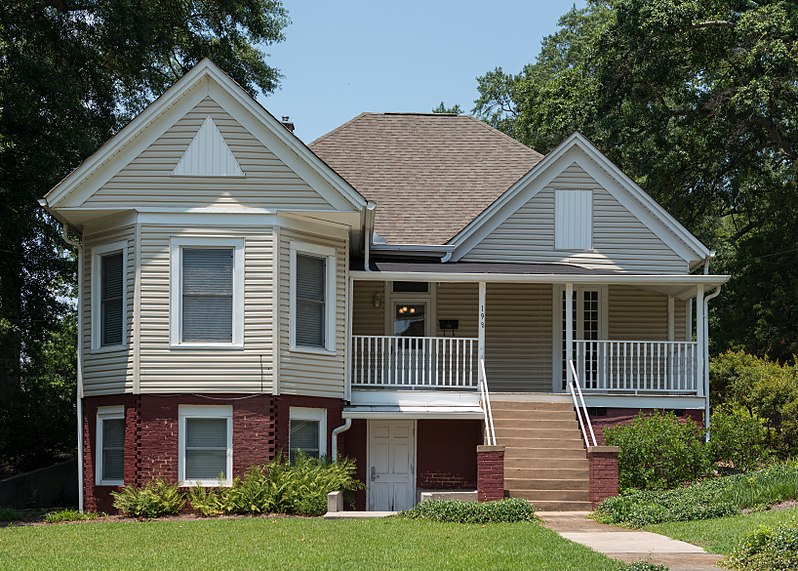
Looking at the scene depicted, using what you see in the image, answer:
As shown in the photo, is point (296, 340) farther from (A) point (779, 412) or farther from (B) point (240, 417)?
(A) point (779, 412)

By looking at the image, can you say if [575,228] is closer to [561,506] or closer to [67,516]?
[561,506]

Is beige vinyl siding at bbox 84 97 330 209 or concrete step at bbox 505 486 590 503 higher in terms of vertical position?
beige vinyl siding at bbox 84 97 330 209

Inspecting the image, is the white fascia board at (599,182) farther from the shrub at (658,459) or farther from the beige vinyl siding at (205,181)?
the shrub at (658,459)

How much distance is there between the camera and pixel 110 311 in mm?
20562

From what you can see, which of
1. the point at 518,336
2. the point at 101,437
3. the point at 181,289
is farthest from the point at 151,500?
the point at 518,336

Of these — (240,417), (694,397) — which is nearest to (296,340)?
(240,417)

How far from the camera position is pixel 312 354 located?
2055cm

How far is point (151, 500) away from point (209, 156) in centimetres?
587

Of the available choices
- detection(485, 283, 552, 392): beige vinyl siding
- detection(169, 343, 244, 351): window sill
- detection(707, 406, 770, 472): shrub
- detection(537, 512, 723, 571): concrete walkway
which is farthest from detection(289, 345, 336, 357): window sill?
detection(707, 406, 770, 472): shrub

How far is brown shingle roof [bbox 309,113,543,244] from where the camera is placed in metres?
25.5

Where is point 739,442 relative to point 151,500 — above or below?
above

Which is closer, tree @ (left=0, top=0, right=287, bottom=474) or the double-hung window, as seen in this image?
the double-hung window

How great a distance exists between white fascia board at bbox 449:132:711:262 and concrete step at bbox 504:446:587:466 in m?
5.21

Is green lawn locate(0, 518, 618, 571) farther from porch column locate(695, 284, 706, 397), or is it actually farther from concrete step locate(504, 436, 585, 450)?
porch column locate(695, 284, 706, 397)
